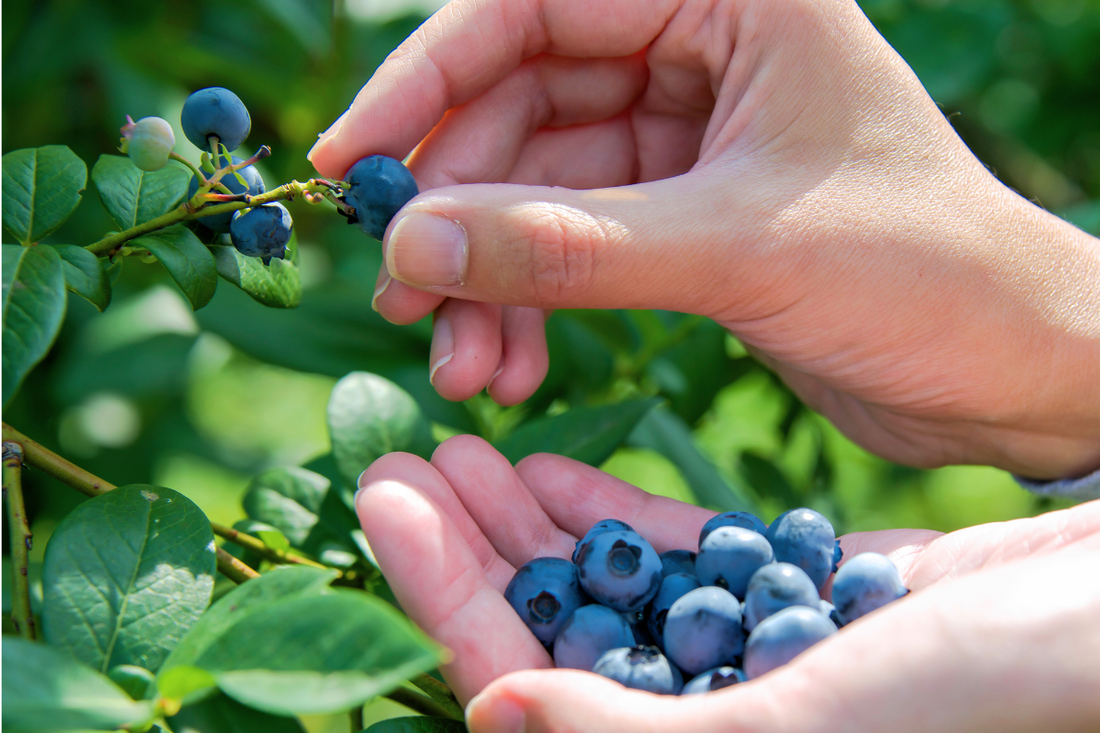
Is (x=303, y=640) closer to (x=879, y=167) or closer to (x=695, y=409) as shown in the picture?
(x=879, y=167)

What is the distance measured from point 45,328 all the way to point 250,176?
37 cm

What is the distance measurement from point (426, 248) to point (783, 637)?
2.10 feet

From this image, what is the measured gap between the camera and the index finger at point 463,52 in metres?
1.31

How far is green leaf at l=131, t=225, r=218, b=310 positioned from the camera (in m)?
0.88

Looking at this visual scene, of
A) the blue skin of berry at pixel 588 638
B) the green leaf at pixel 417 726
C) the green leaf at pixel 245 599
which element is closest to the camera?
A: the green leaf at pixel 245 599

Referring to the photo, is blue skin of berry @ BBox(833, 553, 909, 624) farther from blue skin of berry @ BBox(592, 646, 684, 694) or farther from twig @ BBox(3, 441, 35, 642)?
twig @ BBox(3, 441, 35, 642)

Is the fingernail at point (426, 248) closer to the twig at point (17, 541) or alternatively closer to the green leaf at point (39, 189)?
the green leaf at point (39, 189)

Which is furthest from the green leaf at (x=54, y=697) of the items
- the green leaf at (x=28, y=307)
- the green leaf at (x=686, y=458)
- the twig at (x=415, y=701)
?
the green leaf at (x=686, y=458)

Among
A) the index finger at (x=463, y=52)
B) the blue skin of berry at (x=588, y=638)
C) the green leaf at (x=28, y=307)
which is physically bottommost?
the blue skin of berry at (x=588, y=638)

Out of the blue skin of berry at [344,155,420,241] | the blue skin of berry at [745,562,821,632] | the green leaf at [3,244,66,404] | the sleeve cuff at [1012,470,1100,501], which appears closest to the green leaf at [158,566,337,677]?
the green leaf at [3,244,66,404]

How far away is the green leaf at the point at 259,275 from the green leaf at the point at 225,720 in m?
0.47

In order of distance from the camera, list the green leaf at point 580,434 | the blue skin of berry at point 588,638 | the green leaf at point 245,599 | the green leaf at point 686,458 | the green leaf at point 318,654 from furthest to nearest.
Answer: the green leaf at point 686,458 → the green leaf at point 580,434 → the blue skin of berry at point 588,638 → the green leaf at point 245,599 → the green leaf at point 318,654

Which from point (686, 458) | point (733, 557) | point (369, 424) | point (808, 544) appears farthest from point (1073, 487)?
point (369, 424)

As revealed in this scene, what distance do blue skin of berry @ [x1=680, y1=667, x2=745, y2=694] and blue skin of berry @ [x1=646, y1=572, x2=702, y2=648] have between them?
0.13 m
